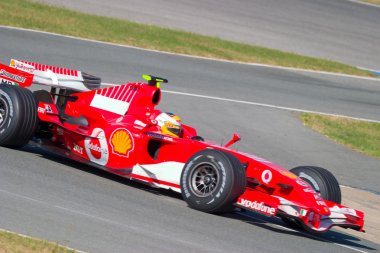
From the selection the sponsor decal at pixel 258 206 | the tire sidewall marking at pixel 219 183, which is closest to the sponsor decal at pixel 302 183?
the sponsor decal at pixel 258 206

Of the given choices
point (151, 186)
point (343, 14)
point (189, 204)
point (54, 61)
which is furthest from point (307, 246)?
point (343, 14)

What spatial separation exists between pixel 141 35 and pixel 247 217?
45.8 feet

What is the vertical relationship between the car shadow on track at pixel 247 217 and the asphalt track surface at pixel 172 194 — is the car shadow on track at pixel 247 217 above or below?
below

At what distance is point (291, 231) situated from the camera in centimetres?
1094

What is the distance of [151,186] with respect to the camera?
11.6 metres

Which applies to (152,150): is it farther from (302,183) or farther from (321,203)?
(321,203)

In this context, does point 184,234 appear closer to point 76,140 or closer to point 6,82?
point 76,140

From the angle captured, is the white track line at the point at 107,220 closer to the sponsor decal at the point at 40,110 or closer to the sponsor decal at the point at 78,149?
the sponsor decal at the point at 78,149

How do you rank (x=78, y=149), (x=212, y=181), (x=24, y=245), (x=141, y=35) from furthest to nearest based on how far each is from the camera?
(x=141, y=35) → (x=78, y=149) → (x=212, y=181) → (x=24, y=245)

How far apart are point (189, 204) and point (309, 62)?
53.2 feet

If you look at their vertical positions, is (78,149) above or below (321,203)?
below

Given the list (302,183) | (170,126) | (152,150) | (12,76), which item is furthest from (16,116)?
(302,183)

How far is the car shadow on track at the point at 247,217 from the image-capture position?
10.9 meters

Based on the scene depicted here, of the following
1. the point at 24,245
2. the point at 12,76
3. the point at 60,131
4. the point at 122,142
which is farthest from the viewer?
the point at 12,76
